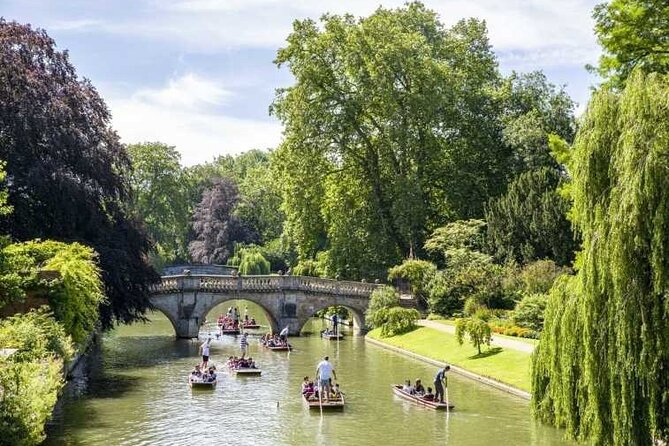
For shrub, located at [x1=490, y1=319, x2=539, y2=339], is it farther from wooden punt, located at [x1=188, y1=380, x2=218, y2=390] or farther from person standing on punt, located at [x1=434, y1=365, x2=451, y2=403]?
wooden punt, located at [x1=188, y1=380, x2=218, y2=390]

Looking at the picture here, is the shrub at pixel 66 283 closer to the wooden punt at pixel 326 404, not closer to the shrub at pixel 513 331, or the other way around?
the wooden punt at pixel 326 404

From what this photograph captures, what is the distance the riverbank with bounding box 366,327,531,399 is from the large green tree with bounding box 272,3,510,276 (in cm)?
1325

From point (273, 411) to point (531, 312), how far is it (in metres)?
17.9

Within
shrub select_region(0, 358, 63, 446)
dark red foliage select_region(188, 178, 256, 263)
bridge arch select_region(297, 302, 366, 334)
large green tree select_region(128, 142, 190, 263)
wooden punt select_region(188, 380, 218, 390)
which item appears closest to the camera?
shrub select_region(0, 358, 63, 446)

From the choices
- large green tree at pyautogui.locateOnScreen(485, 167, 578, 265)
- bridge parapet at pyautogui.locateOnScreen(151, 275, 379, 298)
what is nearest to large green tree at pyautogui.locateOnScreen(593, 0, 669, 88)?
large green tree at pyautogui.locateOnScreen(485, 167, 578, 265)

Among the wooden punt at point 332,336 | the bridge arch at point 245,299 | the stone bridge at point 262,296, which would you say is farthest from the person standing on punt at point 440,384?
the stone bridge at point 262,296

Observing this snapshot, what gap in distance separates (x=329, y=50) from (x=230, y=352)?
2391 centimetres

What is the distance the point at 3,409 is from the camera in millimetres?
15031

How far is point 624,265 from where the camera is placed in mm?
14805

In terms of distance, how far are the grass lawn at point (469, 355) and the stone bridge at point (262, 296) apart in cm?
643

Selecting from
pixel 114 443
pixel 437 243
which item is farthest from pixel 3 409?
pixel 437 243

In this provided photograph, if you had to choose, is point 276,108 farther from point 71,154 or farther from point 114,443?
point 114,443

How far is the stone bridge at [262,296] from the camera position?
4675cm

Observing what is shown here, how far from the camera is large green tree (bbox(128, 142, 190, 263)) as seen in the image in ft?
286
